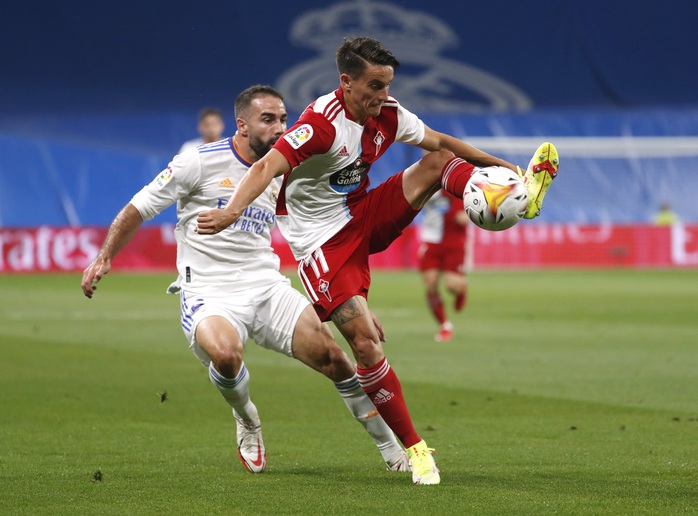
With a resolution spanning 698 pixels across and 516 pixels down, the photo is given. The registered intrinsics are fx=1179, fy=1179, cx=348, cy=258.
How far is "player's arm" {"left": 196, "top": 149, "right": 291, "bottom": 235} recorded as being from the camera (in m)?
5.38

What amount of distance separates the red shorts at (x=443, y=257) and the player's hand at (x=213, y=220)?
32.8 ft

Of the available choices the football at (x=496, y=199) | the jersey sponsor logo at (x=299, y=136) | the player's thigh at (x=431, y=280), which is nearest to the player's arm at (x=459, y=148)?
the football at (x=496, y=199)

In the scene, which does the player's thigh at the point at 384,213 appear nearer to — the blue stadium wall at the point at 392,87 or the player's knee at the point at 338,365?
the player's knee at the point at 338,365

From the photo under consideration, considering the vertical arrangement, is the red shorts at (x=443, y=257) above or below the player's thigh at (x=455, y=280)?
above

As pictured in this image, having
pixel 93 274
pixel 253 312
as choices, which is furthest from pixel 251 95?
pixel 93 274

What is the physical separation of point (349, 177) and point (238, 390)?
137 centimetres

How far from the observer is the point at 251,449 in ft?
21.2

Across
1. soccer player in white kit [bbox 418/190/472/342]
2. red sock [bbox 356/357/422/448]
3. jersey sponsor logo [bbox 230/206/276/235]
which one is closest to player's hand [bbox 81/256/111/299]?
jersey sponsor logo [bbox 230/206/276/235]

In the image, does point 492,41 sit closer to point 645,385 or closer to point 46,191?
point 46,191

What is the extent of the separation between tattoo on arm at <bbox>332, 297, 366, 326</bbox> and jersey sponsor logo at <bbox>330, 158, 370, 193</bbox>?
0.62 metres

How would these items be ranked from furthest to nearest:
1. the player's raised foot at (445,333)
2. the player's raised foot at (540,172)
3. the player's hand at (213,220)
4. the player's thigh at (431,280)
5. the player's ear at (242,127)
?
the player's thigh at (431,280), the player's raised foot at (445,333), the player's ear at (242,127), the player's raised foot at (540,172), the player's hand at (213,220)

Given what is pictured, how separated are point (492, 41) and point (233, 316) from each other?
2879cm

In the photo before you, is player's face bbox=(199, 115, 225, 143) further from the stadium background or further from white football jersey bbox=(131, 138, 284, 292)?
the stadium background

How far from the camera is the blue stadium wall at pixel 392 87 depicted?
32594mm
